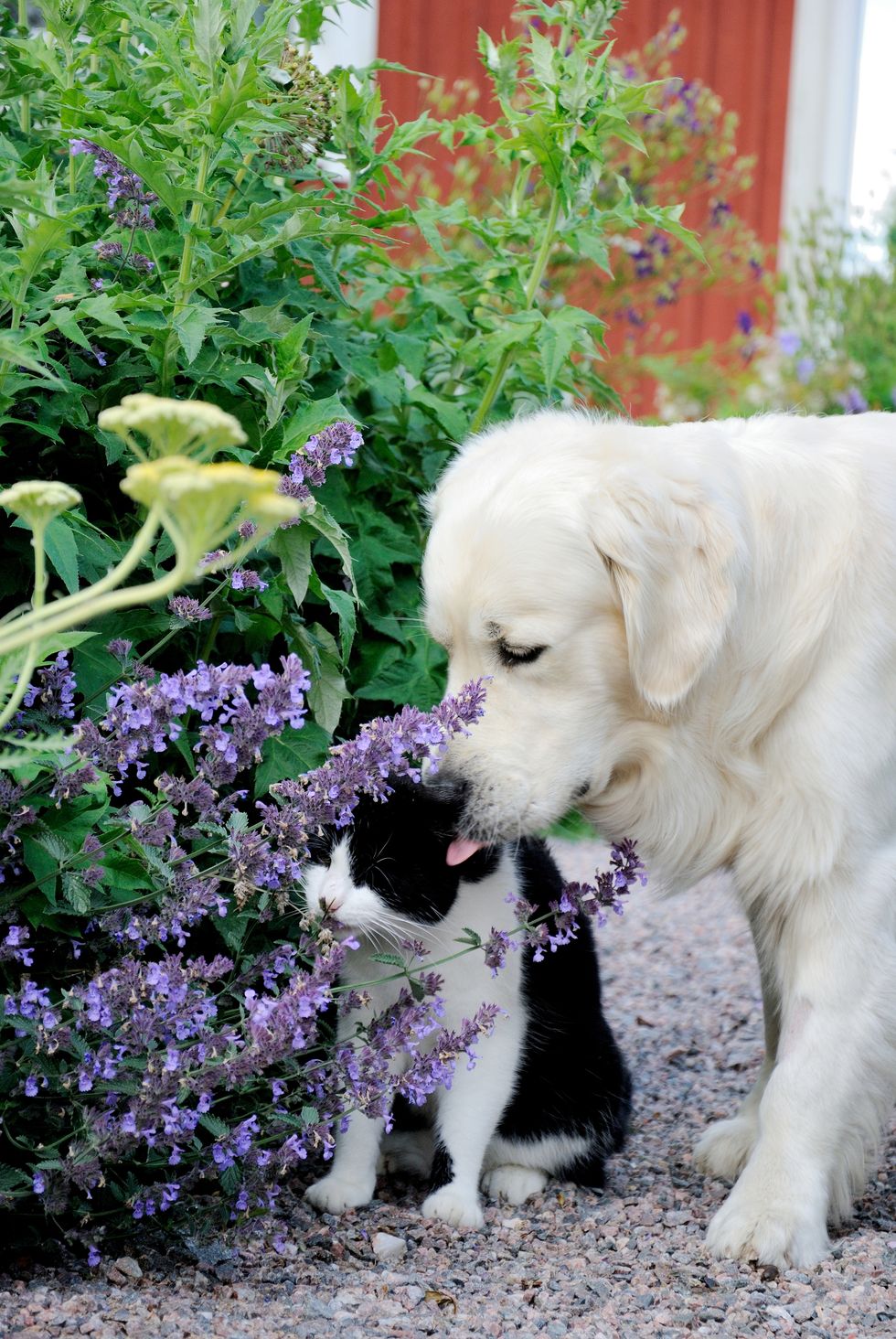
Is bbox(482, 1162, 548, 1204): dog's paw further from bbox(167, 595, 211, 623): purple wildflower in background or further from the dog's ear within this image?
bbox(167, 595, 211, 623): purple wildflower in background

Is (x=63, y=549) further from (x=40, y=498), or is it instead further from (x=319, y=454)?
(x=40, y=498)

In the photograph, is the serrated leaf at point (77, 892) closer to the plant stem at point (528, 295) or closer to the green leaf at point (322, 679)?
the green leaf at point (322, 679)

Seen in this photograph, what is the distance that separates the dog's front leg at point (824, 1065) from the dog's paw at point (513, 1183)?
371 mm

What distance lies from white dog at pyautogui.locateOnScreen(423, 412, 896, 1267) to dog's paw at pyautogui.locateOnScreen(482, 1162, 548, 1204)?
38 cm

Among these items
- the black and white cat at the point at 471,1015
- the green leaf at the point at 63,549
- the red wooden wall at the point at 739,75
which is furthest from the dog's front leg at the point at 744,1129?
the red wooden wall at the point at 739,75

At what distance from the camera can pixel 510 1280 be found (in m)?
2.28

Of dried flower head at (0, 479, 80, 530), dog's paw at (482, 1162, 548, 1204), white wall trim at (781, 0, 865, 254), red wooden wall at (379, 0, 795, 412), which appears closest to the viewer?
dried flower head at (0, 479, 80, 530)

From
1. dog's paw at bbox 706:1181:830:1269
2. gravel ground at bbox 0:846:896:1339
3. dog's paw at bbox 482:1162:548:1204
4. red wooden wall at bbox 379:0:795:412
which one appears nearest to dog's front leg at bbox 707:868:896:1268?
dog's paw at bbox 706:1181:830:1269

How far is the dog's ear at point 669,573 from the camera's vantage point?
245cm

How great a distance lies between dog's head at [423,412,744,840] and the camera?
8.01ft

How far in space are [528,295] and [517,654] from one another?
A: 96 centimetres

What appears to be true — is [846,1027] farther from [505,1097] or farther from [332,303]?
[332,303]

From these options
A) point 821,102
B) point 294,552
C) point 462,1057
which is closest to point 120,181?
point 294,552

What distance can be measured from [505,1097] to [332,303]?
5.25 ft
